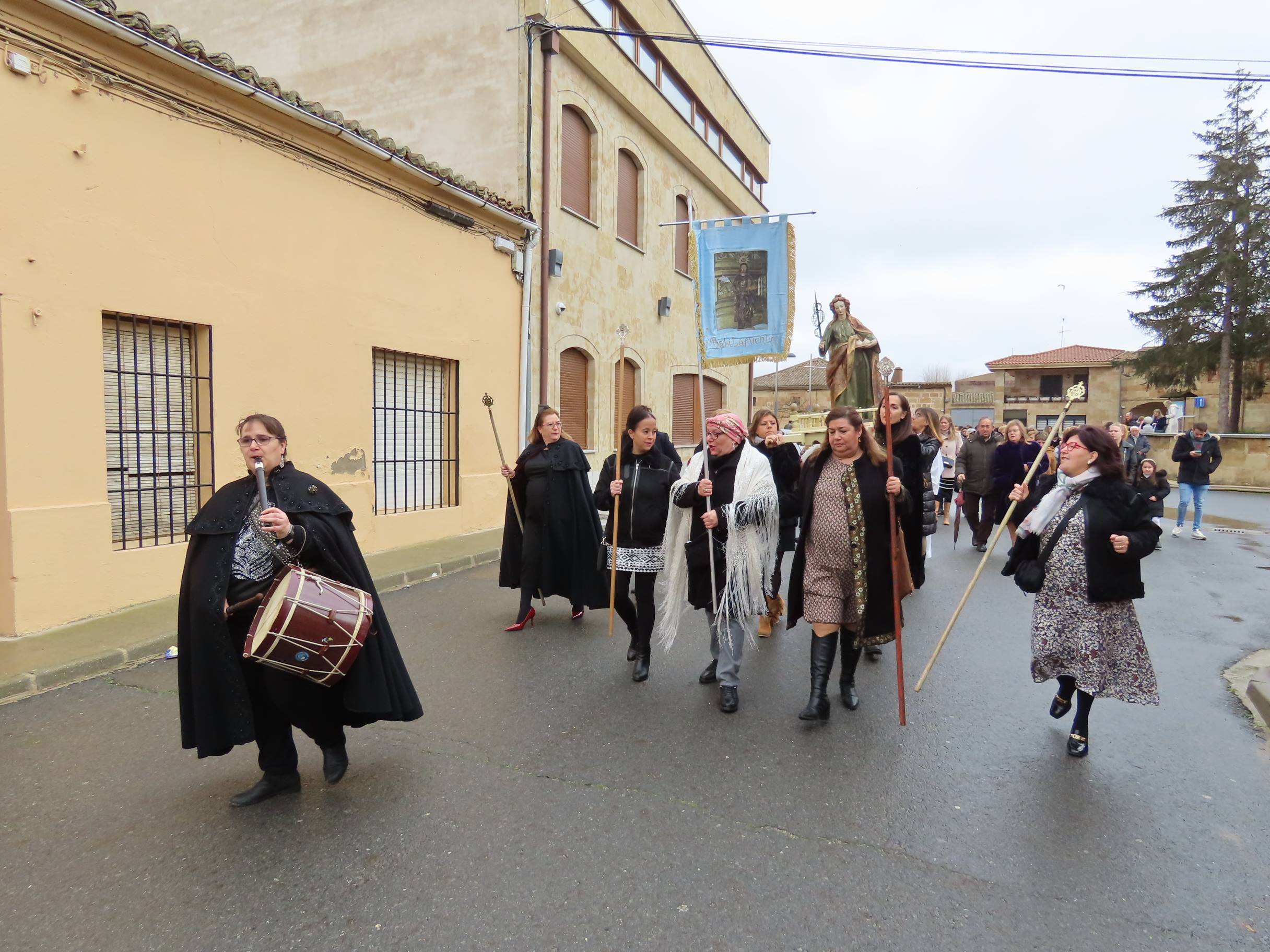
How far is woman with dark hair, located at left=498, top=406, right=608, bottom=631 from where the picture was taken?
597cm

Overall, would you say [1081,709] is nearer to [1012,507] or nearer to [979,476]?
[1012,507]

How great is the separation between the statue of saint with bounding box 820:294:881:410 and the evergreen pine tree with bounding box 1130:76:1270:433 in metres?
30.6

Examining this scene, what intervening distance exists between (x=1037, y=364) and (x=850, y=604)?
166 feet

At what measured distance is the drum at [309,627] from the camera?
9.21 ft

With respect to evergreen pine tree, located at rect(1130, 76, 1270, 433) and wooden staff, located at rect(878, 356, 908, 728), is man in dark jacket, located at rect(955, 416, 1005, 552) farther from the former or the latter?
evergreen pine tree, located at rect(1130, 76, 1270, 433)

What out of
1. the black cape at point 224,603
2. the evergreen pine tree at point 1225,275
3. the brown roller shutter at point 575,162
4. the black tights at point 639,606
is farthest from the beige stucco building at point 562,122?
the evergreen pine tree at point 1225,275

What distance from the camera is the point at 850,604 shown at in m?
4.08

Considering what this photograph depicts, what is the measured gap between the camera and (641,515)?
15.9ft

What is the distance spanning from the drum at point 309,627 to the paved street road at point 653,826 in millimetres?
687

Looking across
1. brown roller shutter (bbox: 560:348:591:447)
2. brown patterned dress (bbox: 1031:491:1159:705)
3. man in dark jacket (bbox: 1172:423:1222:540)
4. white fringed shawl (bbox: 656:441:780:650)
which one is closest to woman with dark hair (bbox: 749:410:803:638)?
white fringed shawl (bbox: 656:441:780:650)

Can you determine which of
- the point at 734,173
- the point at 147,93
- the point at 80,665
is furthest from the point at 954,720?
the point at 734,173

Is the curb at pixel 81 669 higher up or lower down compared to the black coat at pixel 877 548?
lower down

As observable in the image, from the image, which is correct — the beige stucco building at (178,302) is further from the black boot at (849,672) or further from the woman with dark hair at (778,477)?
the black boot at (849,672)

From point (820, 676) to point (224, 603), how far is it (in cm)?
291
